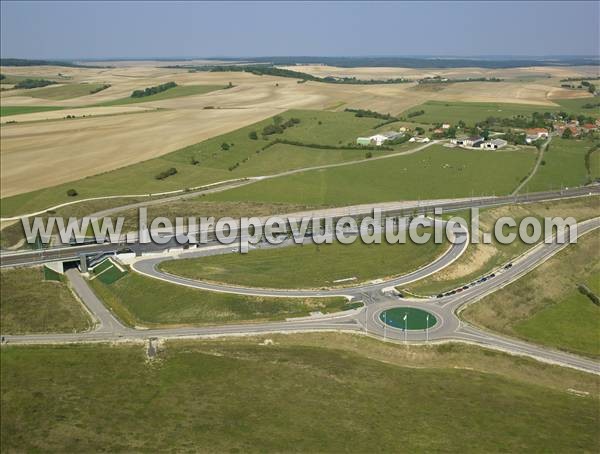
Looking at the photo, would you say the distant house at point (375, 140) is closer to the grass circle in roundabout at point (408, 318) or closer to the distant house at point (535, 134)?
the distant house at point (535, 134)

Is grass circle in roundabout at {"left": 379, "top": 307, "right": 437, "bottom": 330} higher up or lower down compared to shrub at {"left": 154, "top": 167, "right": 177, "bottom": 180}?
lower down

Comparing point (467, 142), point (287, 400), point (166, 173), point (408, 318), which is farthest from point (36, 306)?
point (467, 142)

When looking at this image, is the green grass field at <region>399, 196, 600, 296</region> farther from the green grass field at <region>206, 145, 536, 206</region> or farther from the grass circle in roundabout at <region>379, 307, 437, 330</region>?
the green grass field at <region>206, 145, 536, 206</region>

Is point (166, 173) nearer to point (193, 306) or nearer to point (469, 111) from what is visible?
point (193, 306)

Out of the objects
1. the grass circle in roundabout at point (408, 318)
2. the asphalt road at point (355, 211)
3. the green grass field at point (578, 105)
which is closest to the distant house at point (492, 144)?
the green grass field at point (578, 105)

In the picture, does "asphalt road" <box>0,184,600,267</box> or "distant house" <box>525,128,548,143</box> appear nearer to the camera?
"asphalt road" <box>0,184,600,267</box>

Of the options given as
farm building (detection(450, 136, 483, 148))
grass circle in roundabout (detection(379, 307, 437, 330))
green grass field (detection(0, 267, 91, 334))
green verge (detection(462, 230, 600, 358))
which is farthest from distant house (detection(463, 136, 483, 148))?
green grass field (detection(0, 267, 91, 334))
